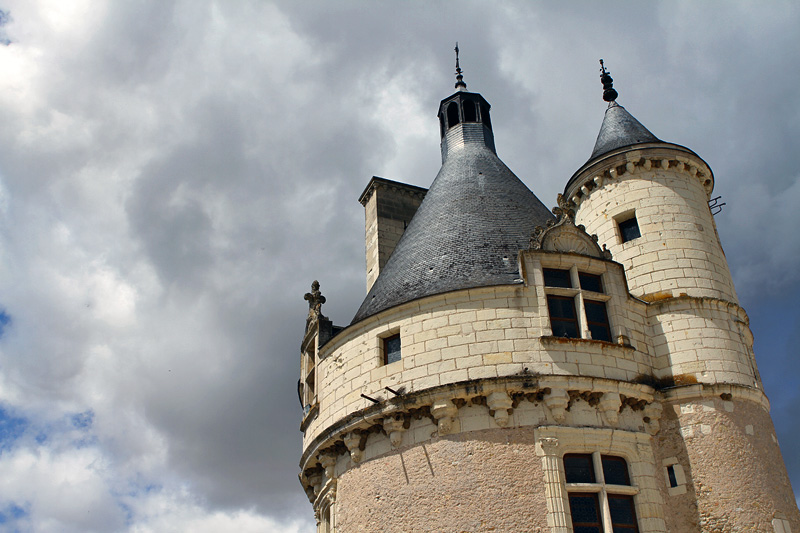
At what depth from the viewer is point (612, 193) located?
16875mm

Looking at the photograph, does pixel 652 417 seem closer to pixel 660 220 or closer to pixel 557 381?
pixel 557 381

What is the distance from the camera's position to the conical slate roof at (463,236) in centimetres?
1487

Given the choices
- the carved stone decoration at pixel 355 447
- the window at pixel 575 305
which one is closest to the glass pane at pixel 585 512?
the window at pixel 575 305

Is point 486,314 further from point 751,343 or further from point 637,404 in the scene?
point 751,343

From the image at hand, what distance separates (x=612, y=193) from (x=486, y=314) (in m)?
5.12

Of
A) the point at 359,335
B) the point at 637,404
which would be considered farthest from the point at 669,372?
the point at 359,335

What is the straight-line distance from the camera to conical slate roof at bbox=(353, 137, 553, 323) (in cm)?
1487

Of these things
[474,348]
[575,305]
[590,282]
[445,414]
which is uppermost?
[590,282]

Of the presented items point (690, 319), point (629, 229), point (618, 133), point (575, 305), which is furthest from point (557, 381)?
point (618, 133)

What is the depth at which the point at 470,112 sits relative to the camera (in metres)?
22.1

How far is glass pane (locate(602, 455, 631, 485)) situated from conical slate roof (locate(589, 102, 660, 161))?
737 cm

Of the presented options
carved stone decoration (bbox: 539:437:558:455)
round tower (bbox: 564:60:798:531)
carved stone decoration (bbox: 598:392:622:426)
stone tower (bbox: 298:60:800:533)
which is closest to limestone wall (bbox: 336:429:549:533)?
stone tower (bbox: 298:60:800:533)

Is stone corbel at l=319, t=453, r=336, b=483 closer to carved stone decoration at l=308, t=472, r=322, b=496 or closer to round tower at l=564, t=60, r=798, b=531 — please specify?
carved stone decoration at l=308, t=472, r=322, b=496

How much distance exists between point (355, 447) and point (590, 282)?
5.60 meters
